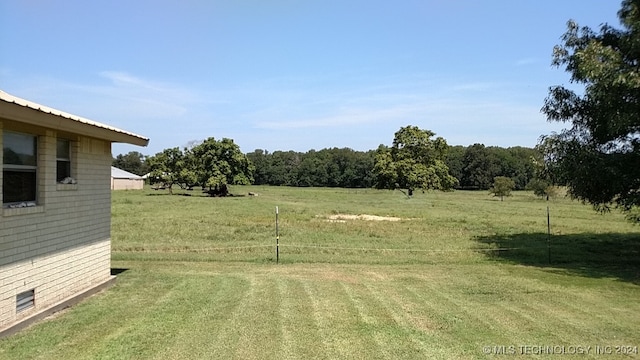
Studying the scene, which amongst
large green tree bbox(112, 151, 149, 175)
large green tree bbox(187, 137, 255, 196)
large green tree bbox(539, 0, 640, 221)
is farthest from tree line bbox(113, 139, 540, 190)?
large green tree bbox(539, 0, 640, 221)

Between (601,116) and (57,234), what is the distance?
12577mm

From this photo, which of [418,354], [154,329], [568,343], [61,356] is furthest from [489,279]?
[61,356]

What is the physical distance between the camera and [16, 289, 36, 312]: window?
591 cm

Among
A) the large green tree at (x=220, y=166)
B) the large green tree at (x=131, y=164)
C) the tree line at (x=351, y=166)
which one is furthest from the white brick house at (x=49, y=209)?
the large green tree at (x=131, y=164)

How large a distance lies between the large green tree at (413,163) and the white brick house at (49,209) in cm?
4292

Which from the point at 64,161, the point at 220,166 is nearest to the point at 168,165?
the point at 220,166

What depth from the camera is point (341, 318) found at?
632cm

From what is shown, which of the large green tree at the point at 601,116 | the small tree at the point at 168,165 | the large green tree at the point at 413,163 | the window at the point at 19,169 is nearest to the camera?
the window at the point at 19,169

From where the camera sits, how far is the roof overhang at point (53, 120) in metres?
5.06

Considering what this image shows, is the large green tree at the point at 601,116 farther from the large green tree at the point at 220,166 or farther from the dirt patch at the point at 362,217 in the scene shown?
the large green tree at the point at 220,166

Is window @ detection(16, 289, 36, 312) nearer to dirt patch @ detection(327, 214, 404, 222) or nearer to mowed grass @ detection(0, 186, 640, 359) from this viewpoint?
mowed grass @ detection(0, 186, 640, 359)

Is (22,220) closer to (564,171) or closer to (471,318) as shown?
(471,318)

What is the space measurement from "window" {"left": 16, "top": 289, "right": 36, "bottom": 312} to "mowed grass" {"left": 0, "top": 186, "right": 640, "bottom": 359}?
366 mm

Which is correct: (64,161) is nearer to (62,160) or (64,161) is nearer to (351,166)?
(62,160)
